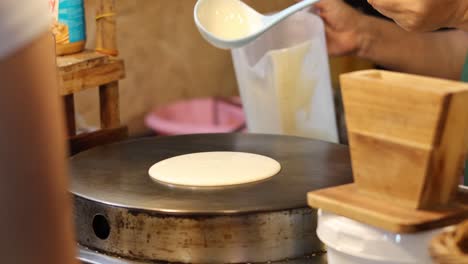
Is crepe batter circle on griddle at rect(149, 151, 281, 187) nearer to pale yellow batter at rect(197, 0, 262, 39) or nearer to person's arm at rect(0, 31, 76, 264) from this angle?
pale yellow batter at rect(197, 0, 262, 39)

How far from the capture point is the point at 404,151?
874 millimetres

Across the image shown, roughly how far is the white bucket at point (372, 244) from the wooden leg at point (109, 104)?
0.85 m

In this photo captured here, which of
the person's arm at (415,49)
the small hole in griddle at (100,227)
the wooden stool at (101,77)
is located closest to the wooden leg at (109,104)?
the wooden stool at (101,77)

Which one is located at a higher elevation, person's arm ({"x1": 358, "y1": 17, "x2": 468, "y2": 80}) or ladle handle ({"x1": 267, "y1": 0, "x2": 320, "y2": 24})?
ladle handle ({"x1": 267, "y1": 0, "x2": 320, "y2": 24})

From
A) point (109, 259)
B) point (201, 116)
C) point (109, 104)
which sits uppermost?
point (109, 104)

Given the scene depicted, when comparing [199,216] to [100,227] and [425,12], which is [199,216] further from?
[425,12]

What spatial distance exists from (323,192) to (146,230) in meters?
0.31

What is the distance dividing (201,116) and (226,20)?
1097 millimetres

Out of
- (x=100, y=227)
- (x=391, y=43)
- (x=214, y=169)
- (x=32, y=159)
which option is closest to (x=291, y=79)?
(x=391, y=43)

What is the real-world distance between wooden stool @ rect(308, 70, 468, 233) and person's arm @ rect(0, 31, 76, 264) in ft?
1.25

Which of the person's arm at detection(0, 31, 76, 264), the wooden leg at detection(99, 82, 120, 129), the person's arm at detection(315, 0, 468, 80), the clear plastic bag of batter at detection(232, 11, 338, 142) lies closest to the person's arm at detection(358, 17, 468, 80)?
the person's arm at detection(315, 0, 468, 80)

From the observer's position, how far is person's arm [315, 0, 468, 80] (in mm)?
1936

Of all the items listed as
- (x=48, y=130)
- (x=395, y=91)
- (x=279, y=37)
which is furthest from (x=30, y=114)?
(x=279, y=37)

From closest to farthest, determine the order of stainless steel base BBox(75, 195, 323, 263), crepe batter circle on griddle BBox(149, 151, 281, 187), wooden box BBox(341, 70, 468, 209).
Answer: wooden box BBox(341, 70, 468, 209) → stainless steel base BBox(75, 195, 323, 263) → crepe batter circle on griddle BBox(149, 151, 281, 187)
